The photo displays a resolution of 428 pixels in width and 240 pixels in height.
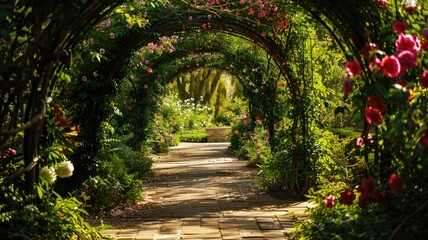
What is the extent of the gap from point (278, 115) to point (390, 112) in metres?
8.31

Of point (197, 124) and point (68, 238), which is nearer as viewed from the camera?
point (68, 238)

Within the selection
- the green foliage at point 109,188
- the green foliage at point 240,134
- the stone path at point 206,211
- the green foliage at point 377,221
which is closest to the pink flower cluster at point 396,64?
the green foliage at point 377,221

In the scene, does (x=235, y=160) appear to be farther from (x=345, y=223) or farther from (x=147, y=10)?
(x=345, y=223)

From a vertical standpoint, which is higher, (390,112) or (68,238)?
(390,112)

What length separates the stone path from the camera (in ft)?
18.7

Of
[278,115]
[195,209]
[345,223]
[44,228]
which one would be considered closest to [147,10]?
[195,209]

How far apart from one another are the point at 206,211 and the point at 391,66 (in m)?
4.23

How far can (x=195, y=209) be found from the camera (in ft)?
23.6

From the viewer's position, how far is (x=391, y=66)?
3131 mm

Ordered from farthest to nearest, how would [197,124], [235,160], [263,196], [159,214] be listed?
[197,124] < [235,160] < [263,196] < [159,214]

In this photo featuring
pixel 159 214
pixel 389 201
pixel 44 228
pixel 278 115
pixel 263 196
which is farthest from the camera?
pixel 278 115

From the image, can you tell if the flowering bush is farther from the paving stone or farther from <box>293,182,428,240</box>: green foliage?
the paving stone

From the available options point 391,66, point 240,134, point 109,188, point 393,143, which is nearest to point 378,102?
point 391,66

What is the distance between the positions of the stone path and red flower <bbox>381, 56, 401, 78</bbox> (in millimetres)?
1844
